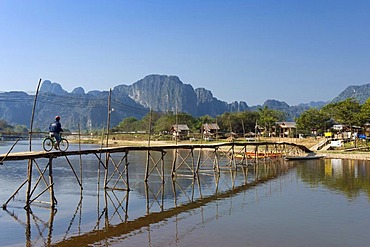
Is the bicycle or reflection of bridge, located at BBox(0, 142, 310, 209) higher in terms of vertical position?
the bicycle

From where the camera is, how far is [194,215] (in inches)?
781

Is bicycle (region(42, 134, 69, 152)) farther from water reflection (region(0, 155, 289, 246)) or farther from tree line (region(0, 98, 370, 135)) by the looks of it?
tree line (region(0, 98, 370, 135))

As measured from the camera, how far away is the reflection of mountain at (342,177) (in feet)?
94.6

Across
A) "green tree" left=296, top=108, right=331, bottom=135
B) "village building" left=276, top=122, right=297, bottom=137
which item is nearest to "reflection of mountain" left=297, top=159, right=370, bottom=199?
"green tree" left=296, top=108, right=331, bottom=135

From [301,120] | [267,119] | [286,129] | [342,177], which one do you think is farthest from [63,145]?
[286,129]

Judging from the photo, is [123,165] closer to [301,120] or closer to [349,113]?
[349,113]

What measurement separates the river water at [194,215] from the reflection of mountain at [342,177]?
145 mm

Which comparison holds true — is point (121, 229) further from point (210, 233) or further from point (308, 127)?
point (308, 127)

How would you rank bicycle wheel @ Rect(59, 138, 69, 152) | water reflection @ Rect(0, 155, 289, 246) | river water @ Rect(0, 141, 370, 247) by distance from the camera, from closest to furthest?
river water @ Rect(0, 141, 370, 247), water reflection @ Rect(0, 155, 289, 246), bicycle wheel @ Rect(59, 138, 69, 152)

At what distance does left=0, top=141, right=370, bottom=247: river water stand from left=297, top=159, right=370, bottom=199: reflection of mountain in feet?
0.47

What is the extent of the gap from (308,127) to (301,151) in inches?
1065

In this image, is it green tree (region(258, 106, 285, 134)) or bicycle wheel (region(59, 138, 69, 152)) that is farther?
green tree (region(258, 106, 285, 134))

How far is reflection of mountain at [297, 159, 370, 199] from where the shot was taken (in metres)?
28.8

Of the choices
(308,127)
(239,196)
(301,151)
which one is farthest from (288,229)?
(308,127)
